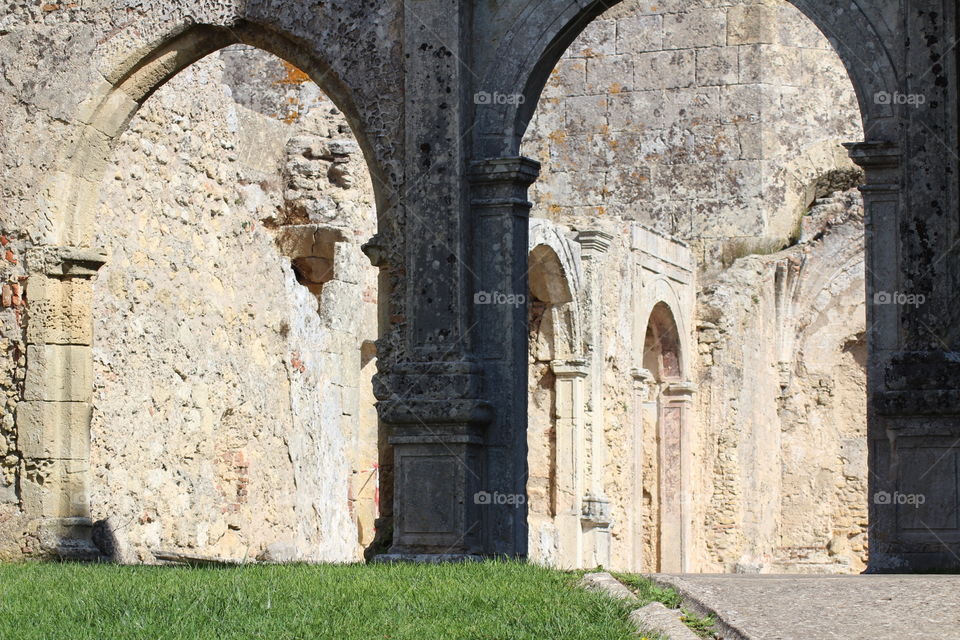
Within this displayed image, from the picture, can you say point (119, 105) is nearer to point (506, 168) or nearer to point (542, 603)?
point (506, 168)

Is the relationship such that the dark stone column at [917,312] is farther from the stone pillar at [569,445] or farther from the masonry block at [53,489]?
the stone pillar at [569,445]

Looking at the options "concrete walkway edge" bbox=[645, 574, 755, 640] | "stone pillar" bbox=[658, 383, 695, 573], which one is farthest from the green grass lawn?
"stone pillar" bbox=[658, 383, 695, 573]

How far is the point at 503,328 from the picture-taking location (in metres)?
8.63

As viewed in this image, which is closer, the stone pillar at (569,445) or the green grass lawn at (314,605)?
the green grass lawn at (314,605)

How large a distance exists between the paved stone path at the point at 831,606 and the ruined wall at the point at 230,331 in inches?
206

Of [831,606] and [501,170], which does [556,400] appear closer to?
[501,170]

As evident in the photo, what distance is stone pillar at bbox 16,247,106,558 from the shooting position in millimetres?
9336

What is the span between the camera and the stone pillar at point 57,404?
30.6 feet

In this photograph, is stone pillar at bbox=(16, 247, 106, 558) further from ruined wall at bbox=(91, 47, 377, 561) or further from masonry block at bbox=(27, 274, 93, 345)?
ruined wall at bbox=(91, 47, 377, 561)

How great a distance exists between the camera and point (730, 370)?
18.6 m

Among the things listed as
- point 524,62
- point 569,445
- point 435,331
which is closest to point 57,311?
point 435,331

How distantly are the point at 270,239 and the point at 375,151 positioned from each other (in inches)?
166

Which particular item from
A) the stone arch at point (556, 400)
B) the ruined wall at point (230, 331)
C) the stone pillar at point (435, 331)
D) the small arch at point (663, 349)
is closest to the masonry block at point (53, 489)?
the ruined wall at point (230, 331)

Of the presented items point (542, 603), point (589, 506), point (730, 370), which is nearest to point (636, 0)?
point (730, 370)
